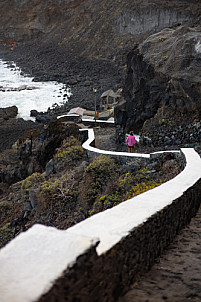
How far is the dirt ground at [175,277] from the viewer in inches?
101

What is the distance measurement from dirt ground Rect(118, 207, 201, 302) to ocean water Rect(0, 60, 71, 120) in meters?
26.2

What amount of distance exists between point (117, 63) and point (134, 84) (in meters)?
32.5

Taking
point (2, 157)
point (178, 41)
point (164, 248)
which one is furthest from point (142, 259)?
point (2, 157)

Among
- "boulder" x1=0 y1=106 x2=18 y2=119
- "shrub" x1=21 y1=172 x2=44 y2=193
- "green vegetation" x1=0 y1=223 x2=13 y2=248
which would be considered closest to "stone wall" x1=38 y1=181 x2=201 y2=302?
"green vegetation" x1=0 y1=223 x2=13 y2=248

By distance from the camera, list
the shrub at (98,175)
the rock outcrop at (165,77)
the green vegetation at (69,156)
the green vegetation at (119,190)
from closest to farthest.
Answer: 1. the green vegetation at (119,190)
2. the shrub at (98,175)
3. the green vegetation at (69,156)
4. the rock outcrop at (165,77)

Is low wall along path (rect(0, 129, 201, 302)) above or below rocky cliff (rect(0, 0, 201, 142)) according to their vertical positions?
below

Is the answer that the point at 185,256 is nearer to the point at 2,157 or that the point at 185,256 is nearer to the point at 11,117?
the point at 2,157

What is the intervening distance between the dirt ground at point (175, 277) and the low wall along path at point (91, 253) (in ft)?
0.30

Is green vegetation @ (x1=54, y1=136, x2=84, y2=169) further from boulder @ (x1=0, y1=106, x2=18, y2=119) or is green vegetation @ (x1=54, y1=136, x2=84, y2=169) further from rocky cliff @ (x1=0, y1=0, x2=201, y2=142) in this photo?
boulder @ (x1=0, y1=106, x2=18, y2=119)

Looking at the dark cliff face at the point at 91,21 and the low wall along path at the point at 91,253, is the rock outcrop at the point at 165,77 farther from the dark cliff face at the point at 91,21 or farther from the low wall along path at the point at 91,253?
the dark cliff face at the point at 91,21

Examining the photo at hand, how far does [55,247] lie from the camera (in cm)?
202

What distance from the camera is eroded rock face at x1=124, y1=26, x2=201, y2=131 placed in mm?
11211

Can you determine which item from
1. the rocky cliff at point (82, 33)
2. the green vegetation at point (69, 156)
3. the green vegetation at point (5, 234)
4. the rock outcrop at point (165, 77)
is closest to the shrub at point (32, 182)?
the green vegetation at point (69, 156)

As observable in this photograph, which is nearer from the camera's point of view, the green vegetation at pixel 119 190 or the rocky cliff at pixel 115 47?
the green vegetation at pixel 119 190
